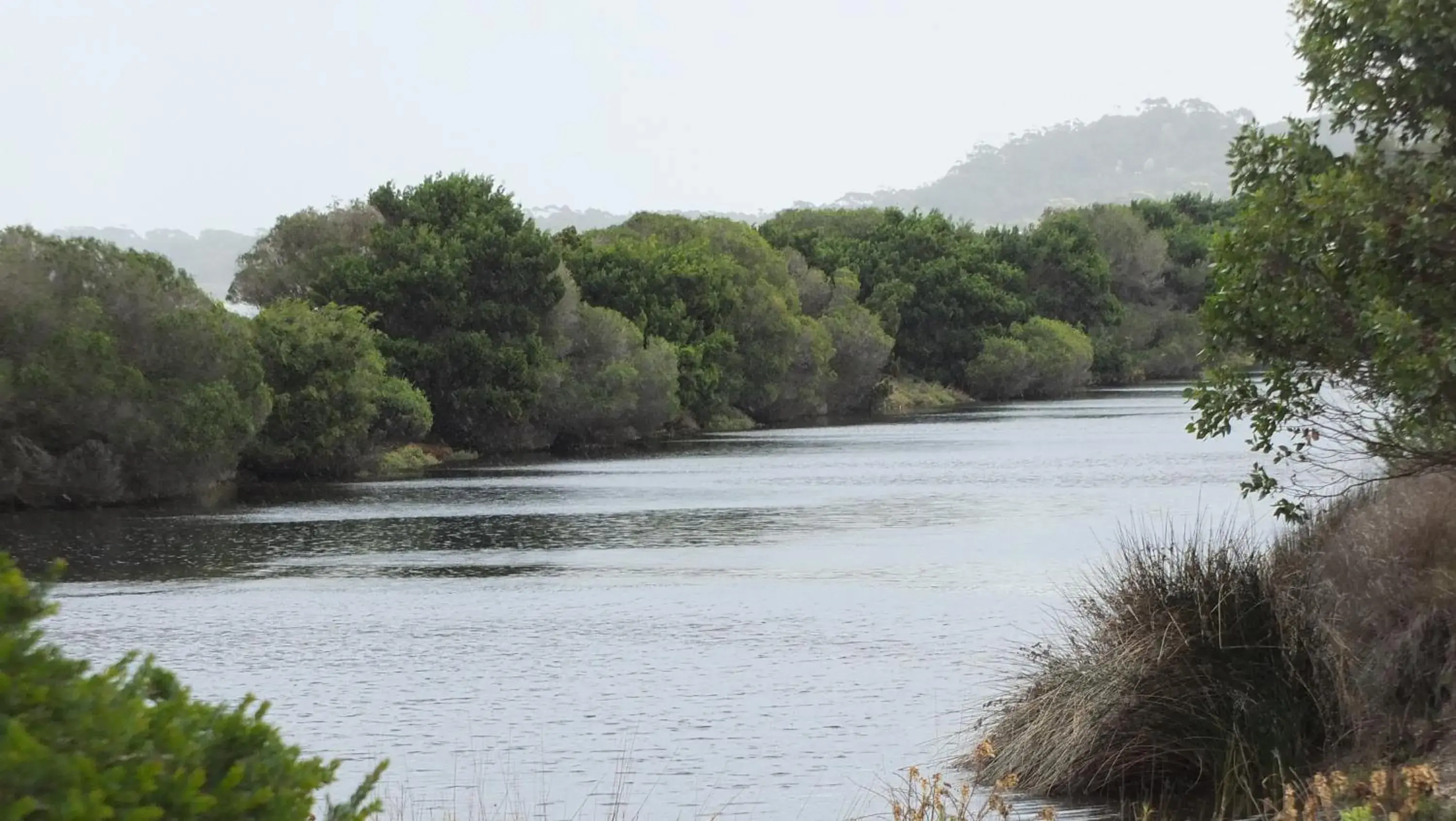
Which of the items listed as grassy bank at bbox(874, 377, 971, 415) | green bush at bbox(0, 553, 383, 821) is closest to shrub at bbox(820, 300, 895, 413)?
grassy bank at bbox(874, 377, 971, 415)

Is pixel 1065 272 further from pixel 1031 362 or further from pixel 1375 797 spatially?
pixel 1375 797

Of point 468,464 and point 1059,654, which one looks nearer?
point 1059,654

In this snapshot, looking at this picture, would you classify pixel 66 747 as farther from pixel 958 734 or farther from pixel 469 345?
pixel 469 345

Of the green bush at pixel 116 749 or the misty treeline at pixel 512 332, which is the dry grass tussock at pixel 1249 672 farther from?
the misty treeline at pixel 512 332

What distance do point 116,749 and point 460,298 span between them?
70439mm

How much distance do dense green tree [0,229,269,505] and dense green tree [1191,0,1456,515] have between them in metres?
42.0

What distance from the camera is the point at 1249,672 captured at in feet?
47.4

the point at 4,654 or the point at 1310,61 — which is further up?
the point at 1310,61

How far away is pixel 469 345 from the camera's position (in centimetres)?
7300

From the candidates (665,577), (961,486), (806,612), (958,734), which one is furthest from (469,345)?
(958,734)

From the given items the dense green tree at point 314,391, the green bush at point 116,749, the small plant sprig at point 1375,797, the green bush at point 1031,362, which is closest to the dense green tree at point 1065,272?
the green bush at point 1031,362

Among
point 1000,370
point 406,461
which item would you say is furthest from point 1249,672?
point 1000,370

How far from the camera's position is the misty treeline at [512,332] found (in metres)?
53.2

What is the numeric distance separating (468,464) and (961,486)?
2513 cm
